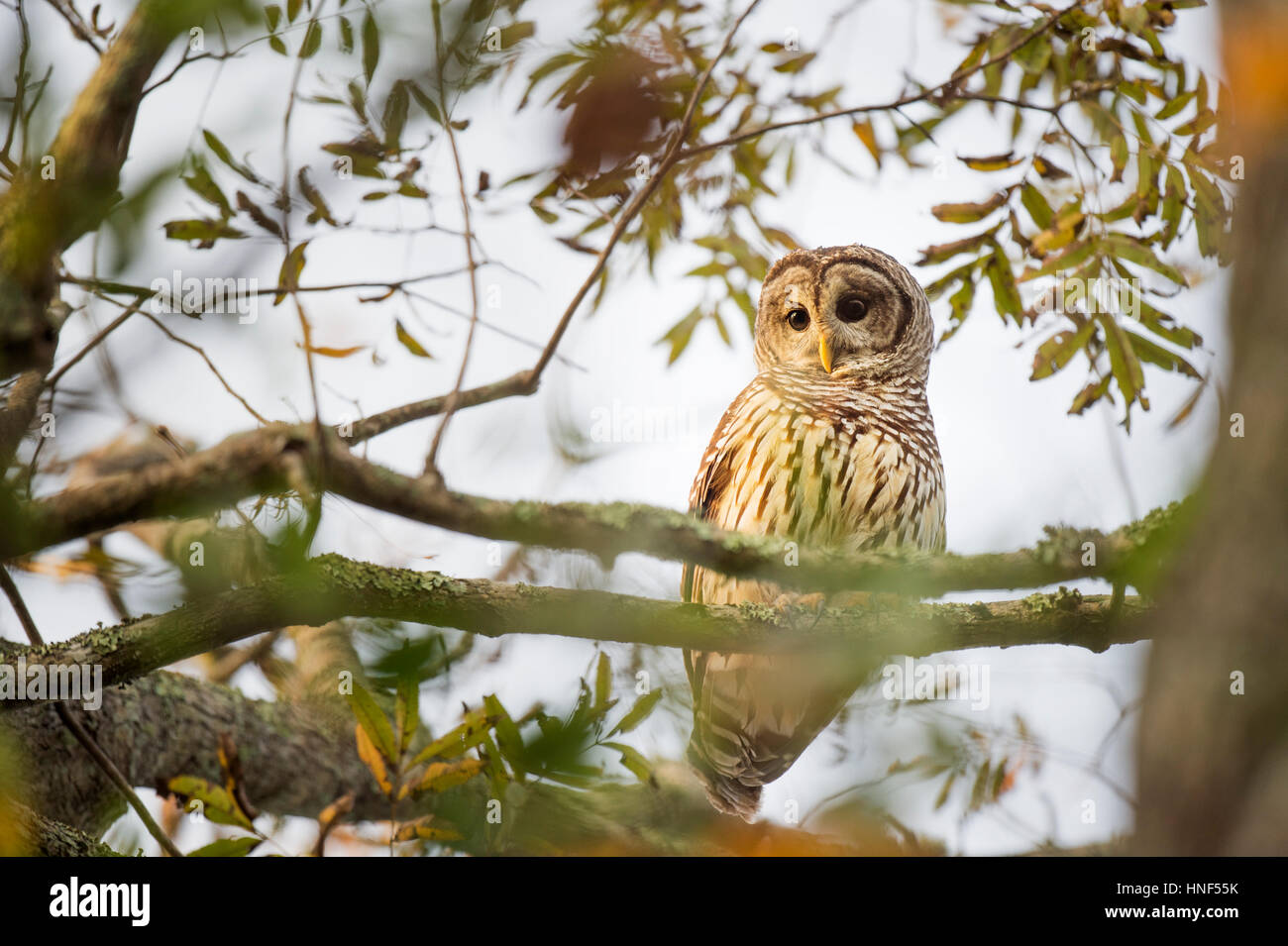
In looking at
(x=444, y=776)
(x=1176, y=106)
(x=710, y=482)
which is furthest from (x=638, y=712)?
(x=1176, y=106)

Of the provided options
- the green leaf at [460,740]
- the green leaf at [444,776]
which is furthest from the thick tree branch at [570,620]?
the green leaf at [444,776]

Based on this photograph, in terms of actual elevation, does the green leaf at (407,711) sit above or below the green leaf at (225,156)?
below

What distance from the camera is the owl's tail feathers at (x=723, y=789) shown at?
12.9 feet

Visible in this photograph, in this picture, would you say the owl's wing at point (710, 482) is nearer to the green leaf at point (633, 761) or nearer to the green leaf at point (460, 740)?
the green leaf at point (633, 761)

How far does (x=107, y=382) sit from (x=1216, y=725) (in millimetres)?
2083

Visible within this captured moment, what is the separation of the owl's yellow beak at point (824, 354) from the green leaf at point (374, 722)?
2.35 metres

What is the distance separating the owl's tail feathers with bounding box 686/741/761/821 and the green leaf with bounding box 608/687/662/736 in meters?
1.47

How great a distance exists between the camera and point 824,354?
4.24 metres

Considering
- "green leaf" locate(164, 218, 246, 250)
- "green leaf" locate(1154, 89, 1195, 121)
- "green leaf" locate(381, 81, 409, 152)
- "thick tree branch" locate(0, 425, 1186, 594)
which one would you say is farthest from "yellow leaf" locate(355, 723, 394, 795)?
"green leaf" locate(1154, 89, 1195, 121)

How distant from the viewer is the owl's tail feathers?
12.9 ft

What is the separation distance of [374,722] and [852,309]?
2742mm

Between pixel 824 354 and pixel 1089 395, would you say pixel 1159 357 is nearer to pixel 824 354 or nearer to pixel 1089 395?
pixel 1089 395
